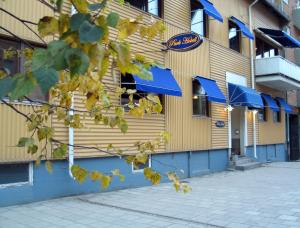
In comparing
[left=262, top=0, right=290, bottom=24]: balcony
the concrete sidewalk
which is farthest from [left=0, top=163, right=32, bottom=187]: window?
[left=262, top=0, right=290, bottom=24]: balcony

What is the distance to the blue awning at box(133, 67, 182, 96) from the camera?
37.5ft

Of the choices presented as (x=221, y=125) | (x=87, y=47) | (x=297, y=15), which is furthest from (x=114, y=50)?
(x=297, y=15)

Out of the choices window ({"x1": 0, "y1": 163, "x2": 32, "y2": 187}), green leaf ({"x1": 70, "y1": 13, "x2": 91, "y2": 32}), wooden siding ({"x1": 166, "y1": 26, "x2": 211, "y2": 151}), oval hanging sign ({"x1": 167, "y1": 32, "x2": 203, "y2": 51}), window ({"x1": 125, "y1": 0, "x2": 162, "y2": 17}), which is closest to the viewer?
green leaf ({"x1": 70, "y1": 13, "x2": 91, "y2": 32})

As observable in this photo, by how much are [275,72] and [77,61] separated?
19569 mm

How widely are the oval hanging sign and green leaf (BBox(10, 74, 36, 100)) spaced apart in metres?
10.7

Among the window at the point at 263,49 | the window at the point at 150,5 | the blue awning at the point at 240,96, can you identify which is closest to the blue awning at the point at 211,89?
the blue awning at the point at 240,96

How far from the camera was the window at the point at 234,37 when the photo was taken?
62.4 ft

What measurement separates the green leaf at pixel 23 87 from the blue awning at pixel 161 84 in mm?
9259

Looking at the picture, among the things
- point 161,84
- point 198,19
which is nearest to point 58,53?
point 161,84

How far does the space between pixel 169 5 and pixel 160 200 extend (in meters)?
7.62

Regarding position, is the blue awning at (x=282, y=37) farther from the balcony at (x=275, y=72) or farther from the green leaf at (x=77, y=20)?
the green leaf at (x=77, y=20)

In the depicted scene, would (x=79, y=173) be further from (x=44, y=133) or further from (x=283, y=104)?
(x=283, y=104)

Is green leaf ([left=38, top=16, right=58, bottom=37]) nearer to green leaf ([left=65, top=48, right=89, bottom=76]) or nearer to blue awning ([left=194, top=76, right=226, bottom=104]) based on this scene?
green leaf ([left=65, top=48, right=89, bottom=76])

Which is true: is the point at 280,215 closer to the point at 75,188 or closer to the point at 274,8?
the point at 75,188
